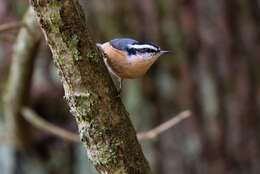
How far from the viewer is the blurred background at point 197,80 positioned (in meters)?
4.09

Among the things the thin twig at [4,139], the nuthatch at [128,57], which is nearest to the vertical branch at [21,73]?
the thin twig at [4,139]

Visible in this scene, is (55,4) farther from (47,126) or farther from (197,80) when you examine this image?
(197,80)

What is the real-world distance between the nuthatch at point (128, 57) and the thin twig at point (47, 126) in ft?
3.79

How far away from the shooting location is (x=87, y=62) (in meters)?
1.63

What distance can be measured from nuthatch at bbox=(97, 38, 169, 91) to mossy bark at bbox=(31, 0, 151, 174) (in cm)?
58

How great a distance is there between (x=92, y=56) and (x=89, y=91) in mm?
156

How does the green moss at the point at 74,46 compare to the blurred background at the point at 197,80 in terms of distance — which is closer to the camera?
the green moss at the point at 74,46

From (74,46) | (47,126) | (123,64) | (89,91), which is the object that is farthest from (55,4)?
(47,126)

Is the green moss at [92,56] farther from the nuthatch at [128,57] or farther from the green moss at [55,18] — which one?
the nuthatch at [128,57]

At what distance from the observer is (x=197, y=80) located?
4148 millimetres

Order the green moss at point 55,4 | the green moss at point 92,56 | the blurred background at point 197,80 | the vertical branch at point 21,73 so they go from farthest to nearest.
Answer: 1. the blurred background at point 197,80
2. the vertical branch at point 21,73
3. the green moss at point 92,56
4. the green moss at point 55,4

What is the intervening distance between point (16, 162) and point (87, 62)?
11.8 feet

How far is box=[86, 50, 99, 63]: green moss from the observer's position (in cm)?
163

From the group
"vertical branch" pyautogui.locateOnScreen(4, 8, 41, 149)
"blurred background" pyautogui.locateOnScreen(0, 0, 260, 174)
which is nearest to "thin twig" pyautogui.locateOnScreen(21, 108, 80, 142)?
"vertical branch" pyautogui.locateOnScreen(4, 8, 41, 149)
